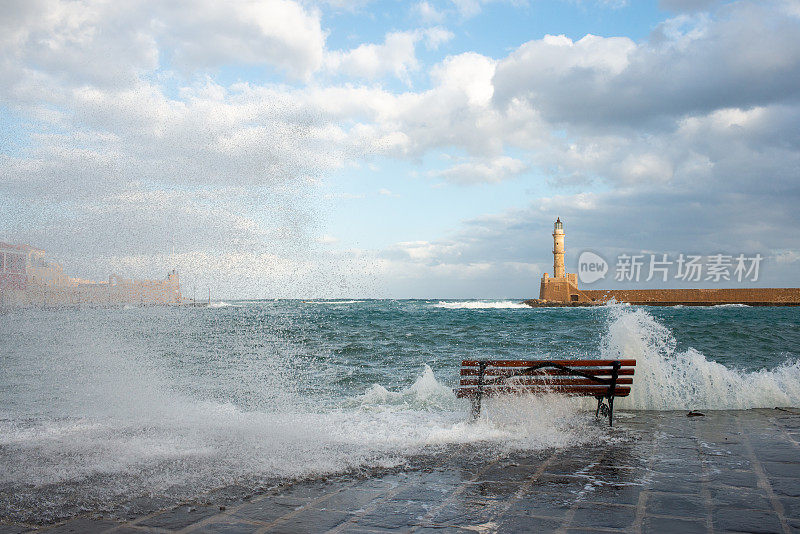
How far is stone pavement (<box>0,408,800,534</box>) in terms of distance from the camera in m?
3.65

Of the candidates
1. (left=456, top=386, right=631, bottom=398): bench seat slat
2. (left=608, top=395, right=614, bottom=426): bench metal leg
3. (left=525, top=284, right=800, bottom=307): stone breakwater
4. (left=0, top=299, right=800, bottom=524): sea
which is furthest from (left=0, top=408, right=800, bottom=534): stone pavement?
(left=525, top=284, right=800, bottom=307): stone breakwater

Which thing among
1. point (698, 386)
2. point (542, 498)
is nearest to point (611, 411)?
point (698, 386)

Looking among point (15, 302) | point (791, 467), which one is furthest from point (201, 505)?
point (15, 302)

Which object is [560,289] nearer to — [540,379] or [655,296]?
[655,296]

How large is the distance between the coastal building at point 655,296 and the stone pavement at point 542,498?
72621mm

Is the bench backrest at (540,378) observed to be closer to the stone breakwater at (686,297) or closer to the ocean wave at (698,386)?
the ocean wave at (698,386)

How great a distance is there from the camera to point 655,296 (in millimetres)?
80062

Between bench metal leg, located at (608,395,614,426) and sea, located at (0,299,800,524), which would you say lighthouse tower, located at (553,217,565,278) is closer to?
sea, located at (0,299,800,524)

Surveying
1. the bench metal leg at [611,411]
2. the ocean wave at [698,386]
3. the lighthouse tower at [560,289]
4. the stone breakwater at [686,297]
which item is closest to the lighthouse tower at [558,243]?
the lighthouse tower at [560,289]

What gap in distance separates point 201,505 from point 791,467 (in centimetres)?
519

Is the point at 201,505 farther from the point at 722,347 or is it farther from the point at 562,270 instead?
the point at 562,270

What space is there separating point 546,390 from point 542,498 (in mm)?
3118

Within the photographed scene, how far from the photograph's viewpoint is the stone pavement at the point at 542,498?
3650 millimetres

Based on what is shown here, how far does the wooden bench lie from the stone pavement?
1317mm
